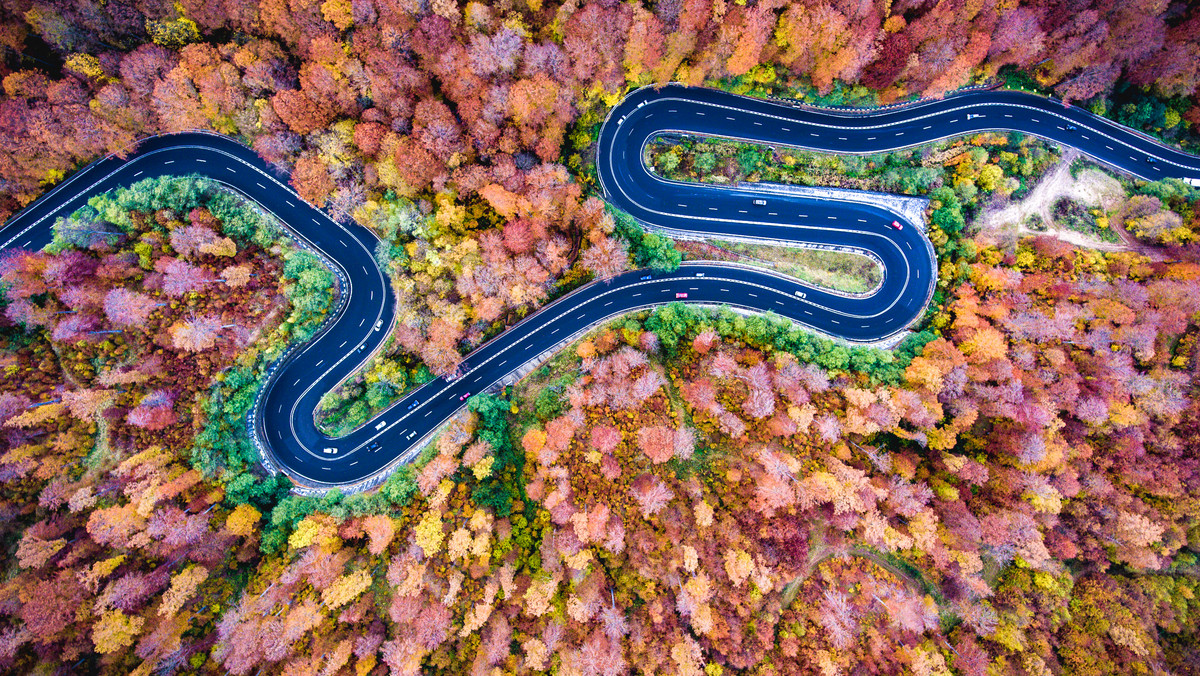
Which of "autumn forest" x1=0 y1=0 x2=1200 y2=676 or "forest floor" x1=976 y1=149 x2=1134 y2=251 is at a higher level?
"forest floor" x1=976 y1=149 x2=1134 y2=251

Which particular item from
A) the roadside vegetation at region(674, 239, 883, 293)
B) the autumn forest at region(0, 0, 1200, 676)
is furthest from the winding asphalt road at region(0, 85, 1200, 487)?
the autumn forest at region(0, 0, 1200, 676)

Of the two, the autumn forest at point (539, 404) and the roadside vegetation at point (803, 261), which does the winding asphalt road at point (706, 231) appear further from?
the autumn forest at point (539, 404)

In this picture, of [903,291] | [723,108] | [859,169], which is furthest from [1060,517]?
[723,108]

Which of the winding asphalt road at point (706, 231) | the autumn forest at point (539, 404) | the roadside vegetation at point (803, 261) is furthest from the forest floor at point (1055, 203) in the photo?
the roadside vegetation at point (803, 261)

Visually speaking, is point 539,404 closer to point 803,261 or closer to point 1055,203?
point 803,261

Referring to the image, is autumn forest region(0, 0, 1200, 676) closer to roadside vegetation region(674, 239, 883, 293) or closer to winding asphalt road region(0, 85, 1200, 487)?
winding asphalt road region(0, 85, 1200, 487)

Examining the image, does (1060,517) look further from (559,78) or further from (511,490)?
(559,78)

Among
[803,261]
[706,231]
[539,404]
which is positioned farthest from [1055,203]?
[539,404]
